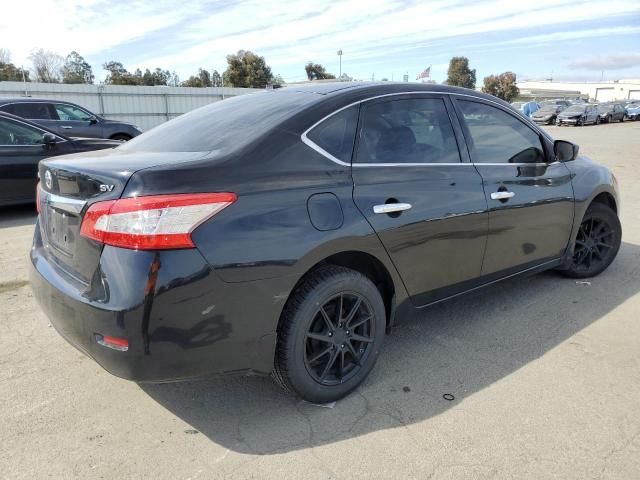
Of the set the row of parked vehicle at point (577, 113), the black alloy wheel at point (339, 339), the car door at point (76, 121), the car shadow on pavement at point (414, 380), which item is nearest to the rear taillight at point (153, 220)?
the black alloy wheel at point (339, 339)

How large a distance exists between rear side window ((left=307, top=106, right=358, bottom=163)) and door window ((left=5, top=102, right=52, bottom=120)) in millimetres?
10048

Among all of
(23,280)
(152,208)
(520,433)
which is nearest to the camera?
(152,208)

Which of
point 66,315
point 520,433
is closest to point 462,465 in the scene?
point 520,433

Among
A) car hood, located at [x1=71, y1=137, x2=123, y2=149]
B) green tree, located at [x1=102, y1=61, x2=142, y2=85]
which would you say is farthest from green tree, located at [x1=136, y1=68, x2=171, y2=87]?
car hood, located at [x1=71, y1=137, x2=123, y2=149]

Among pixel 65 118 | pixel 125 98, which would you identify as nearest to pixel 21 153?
pixel 65 118

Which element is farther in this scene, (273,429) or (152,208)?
(273,429)

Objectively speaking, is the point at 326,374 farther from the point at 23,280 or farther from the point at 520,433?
the point at 23,280

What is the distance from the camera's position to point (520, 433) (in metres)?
2.53

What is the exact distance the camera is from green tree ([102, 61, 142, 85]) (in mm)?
59875

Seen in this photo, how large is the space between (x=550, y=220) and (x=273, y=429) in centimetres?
268

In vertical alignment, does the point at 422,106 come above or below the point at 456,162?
above

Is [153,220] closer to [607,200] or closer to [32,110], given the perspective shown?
[607,200]

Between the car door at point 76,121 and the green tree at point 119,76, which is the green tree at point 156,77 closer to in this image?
the green tree at point 119,76

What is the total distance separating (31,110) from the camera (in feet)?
35.7
